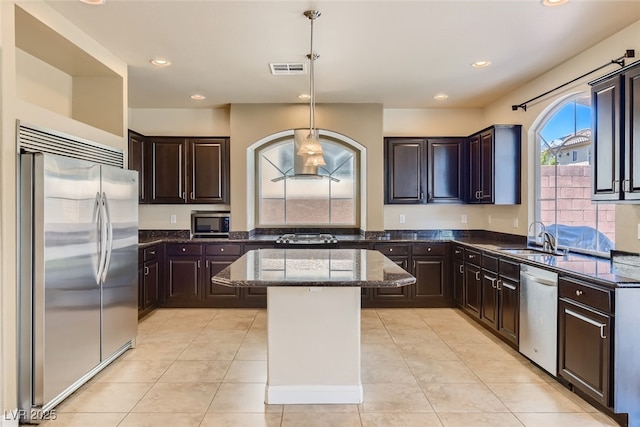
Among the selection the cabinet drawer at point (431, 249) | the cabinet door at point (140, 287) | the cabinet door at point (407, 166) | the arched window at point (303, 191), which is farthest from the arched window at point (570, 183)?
the cabinet door at point (140, 287)

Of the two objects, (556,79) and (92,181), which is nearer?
(92,181)

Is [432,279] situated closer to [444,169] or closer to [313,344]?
[444,169]

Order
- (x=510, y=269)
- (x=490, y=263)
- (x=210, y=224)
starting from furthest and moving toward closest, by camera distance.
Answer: (x=210, y=224), (x=490, y=263), (x=510, y=269)

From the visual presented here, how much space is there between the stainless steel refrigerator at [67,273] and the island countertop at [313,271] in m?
1.06

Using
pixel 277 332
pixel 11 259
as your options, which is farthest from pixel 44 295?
pixel 277 332

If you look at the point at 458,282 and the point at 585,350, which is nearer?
the point at 585,350

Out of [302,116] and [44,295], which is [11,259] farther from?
[302,116]

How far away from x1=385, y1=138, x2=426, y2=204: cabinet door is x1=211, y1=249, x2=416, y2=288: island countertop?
230 centimetres

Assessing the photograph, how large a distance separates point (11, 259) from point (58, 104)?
5.87ft

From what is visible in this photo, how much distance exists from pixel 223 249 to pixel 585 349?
12.7 ft

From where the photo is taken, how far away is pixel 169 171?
17.3 feet

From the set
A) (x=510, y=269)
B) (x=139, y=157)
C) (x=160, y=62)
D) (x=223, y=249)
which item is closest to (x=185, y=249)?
(x=223, y=249)

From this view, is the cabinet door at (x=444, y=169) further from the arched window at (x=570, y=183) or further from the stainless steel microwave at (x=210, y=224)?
the stainless steel microwave at (x=210, y=224)

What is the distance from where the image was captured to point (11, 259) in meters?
2.32
